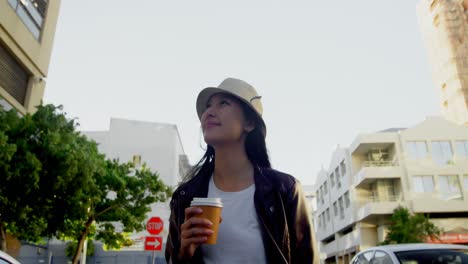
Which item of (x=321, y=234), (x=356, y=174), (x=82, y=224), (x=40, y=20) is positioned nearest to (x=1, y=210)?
(x=82, y=224)

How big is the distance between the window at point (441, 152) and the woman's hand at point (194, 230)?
115 feet

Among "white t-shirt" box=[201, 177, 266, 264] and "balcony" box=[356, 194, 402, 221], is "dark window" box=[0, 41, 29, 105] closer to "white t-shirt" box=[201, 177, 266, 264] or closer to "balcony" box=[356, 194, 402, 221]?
"white t-shirt" box=[201, 177, 266, 264]

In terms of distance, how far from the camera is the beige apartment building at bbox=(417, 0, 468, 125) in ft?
148

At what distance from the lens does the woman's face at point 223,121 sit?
7.53 feet

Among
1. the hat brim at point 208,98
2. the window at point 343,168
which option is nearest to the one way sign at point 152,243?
the hat brim at point 208,98

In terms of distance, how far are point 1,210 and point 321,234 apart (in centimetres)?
4585

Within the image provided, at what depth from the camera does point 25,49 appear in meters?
17.2

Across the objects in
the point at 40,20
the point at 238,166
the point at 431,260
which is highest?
the point at 40,20

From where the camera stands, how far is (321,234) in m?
51.8

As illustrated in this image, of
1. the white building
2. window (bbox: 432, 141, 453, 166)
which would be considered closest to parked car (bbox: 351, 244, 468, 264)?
window (bbox: 432, 141, 453, 166)

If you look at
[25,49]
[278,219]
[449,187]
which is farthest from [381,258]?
[449,187]

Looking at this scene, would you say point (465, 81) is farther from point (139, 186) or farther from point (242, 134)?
point (242, 134)

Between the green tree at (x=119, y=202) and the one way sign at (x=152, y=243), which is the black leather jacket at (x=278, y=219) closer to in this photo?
the one way sign at (x=152, y=243)

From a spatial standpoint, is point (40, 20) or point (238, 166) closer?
point (238, 166)
